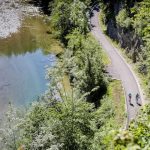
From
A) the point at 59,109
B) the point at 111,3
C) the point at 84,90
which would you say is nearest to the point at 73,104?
the point at 59,109

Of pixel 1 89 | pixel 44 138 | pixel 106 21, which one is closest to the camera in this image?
pixel 44 138

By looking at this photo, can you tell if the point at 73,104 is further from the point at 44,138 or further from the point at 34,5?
the point at 34,5

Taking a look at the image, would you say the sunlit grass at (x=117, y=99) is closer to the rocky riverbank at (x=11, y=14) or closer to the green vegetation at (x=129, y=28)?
the green vegetation at (x=129, y=28)

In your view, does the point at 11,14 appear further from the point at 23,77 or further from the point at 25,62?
the point at 23,77

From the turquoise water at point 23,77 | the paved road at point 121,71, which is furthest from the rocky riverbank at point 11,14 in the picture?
the paved road at point 121,71

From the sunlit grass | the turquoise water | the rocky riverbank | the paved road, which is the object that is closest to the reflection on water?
the turquoise water

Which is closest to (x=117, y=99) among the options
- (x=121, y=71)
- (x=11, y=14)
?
(x=121, y=71)
